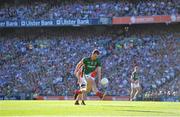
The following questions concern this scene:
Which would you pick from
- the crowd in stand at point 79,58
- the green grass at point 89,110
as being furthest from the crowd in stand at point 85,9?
the green grass at point 89,110

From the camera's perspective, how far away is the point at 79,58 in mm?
50438

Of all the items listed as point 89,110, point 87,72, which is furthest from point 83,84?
point 89,110

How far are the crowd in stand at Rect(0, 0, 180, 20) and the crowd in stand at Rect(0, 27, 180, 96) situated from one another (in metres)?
1.86

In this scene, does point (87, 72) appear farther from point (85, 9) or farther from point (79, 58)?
point (85, 9)

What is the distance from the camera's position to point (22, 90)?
1983 inches

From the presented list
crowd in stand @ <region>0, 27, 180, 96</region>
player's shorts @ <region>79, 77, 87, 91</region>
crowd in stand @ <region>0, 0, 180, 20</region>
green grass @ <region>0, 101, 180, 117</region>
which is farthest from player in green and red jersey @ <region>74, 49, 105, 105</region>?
crowd in stand @ <region>0, 0, 180, 20</region>

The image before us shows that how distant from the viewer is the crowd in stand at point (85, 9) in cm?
5087

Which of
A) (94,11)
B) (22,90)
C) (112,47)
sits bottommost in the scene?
(22,90)

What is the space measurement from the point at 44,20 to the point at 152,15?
34.6 ft

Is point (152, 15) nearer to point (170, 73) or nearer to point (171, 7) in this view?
point (171, 7)

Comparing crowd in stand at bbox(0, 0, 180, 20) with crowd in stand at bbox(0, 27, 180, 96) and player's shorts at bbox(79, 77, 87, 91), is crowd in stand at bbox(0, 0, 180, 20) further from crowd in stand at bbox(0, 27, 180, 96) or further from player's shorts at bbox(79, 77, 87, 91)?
player's shorts at bbox(79, 77, 87, 91)

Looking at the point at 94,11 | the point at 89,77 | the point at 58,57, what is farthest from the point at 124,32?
the point at 89,77

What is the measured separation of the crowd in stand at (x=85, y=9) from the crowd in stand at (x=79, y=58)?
1861 mm

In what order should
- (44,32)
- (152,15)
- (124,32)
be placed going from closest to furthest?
(152,15) → (124,32) → (44,32)
